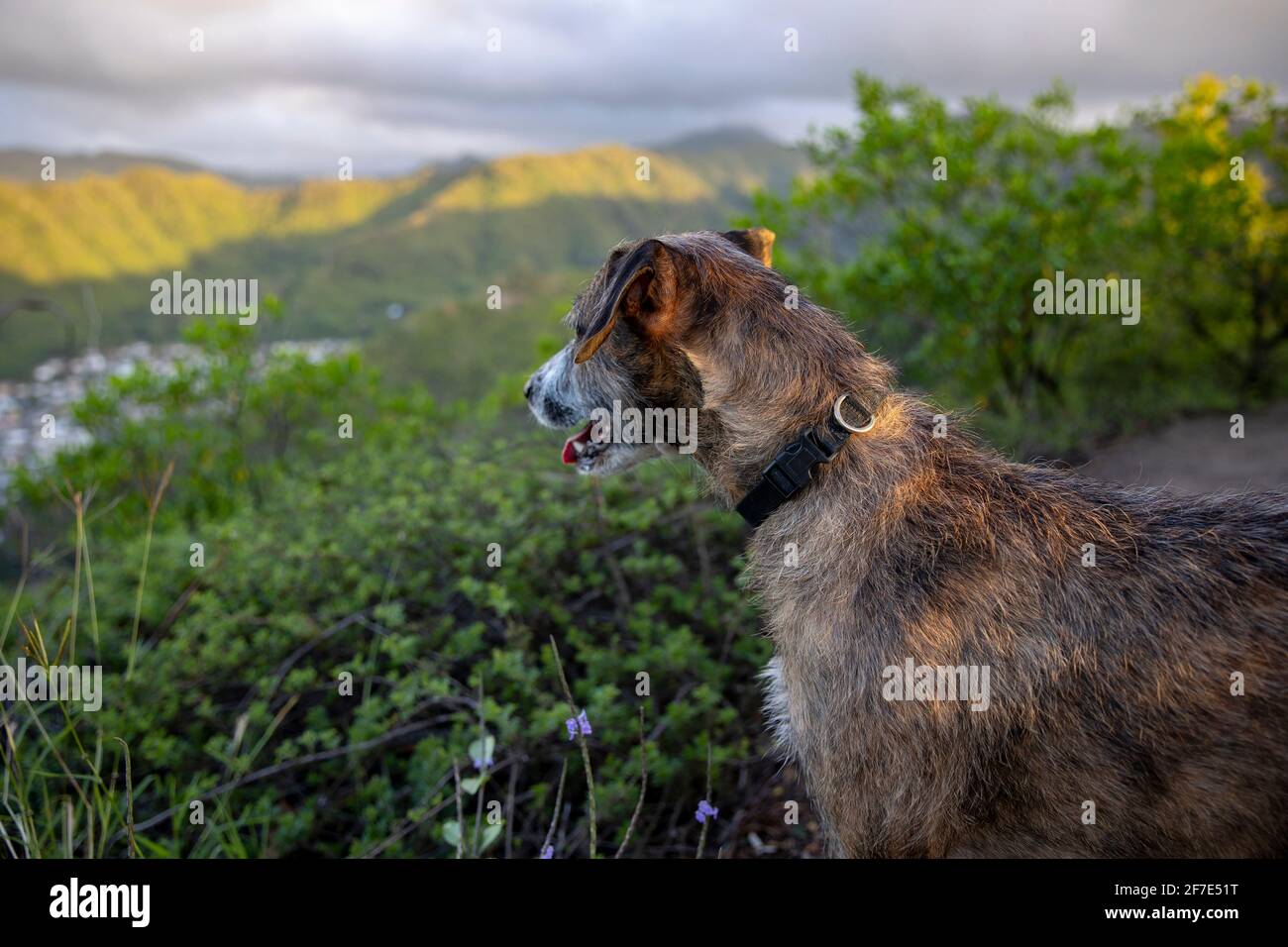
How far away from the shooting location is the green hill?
20.5 m

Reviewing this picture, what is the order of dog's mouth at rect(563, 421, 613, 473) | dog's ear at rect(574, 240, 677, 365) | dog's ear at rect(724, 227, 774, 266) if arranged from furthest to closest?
dog's ear at rect(724, 227, 774, 266) < dog's mouth at rect(563, 421, 613, 473) < dog's ear at rect(574, 240, 677, 365)

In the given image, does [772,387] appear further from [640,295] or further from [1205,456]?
[1205,456]

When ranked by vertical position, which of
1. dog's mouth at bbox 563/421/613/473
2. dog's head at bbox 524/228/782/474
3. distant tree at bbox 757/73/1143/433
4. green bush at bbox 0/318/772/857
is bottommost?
green bush at bbox 0/318/772/857

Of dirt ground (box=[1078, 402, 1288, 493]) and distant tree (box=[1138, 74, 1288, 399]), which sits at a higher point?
distant tree (box=[1138, 74, 1288, 399])

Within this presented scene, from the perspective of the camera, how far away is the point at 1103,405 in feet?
31.6

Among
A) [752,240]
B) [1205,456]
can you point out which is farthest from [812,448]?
[1205,456]

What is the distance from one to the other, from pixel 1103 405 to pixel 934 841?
8.46 meters

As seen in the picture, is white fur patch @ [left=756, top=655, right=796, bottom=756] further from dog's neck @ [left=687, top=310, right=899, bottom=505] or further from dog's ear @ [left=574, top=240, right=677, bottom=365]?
dog's ear @ [left=574, top=240, right=677, bottom=365]

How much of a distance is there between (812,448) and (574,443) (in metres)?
1.07

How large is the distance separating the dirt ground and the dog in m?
4.24

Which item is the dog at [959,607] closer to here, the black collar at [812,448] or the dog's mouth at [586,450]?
the black collar at [812,448]

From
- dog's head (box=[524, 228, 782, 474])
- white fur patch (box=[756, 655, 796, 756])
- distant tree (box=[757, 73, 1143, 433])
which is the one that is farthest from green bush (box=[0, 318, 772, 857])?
distant tree (box=[757, 73, 1143, 433])
